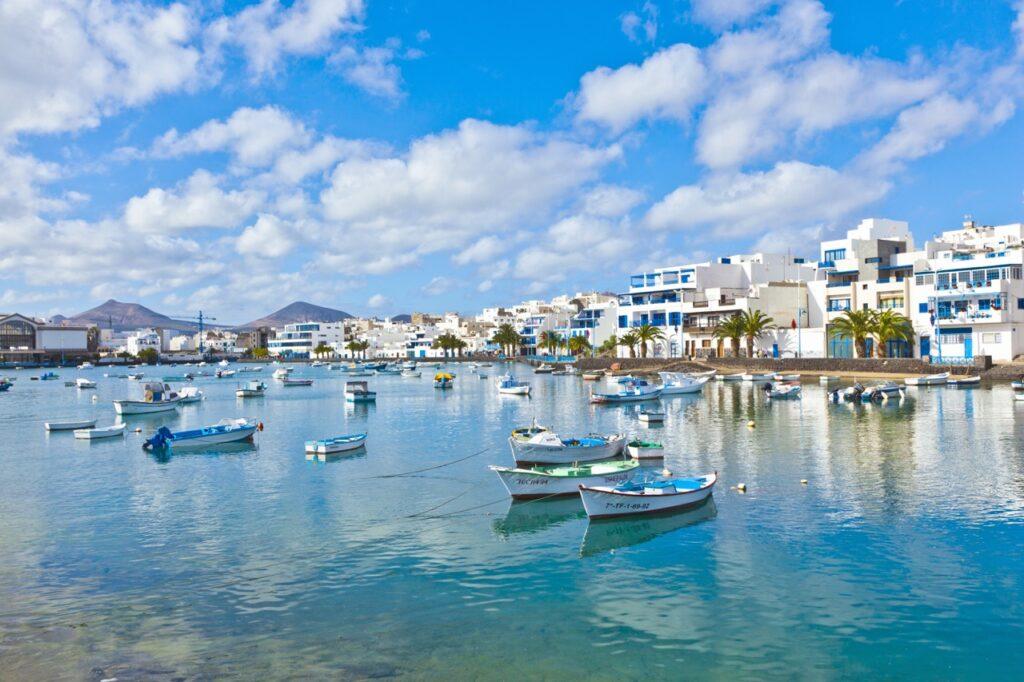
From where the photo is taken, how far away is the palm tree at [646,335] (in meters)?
118

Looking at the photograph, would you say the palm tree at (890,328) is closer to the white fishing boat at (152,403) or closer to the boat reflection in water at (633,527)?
the boat reflection in water at (633,527)

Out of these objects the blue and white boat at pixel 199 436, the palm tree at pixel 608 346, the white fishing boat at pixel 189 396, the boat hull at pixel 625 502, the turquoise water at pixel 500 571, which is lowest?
the turquoise water at pixel 500 571

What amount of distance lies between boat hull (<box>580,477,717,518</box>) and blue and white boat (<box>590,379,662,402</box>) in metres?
43.4

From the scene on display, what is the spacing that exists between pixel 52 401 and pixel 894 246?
10792 cm

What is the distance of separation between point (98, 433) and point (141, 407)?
18903 mm

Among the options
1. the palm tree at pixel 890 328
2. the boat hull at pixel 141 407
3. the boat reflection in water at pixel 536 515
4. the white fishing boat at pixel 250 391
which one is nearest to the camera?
the boat reflection in water at pixel 536 515

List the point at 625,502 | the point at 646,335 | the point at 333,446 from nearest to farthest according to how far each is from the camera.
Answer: the point at 625,502
the point at 333,446
the point at 646,335

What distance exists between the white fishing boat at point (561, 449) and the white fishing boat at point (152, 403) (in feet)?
149

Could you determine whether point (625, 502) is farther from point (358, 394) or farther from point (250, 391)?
point (250, 391)

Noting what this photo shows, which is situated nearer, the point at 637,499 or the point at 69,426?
the point at 637,499

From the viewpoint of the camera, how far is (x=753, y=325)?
10125 centimetres

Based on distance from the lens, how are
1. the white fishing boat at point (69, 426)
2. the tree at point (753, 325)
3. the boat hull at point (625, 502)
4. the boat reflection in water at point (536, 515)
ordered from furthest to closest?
the tree at point (753, 325) < the white fishing boat at point (69, 426) < the boat hull at point (625, 502) < the boat reflection in water at point (536, 515)

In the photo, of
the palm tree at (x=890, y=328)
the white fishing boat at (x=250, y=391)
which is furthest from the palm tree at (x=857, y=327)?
the white fishing boat at (x=250, y=391)

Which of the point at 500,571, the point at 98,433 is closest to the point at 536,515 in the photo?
the point at 500,571
